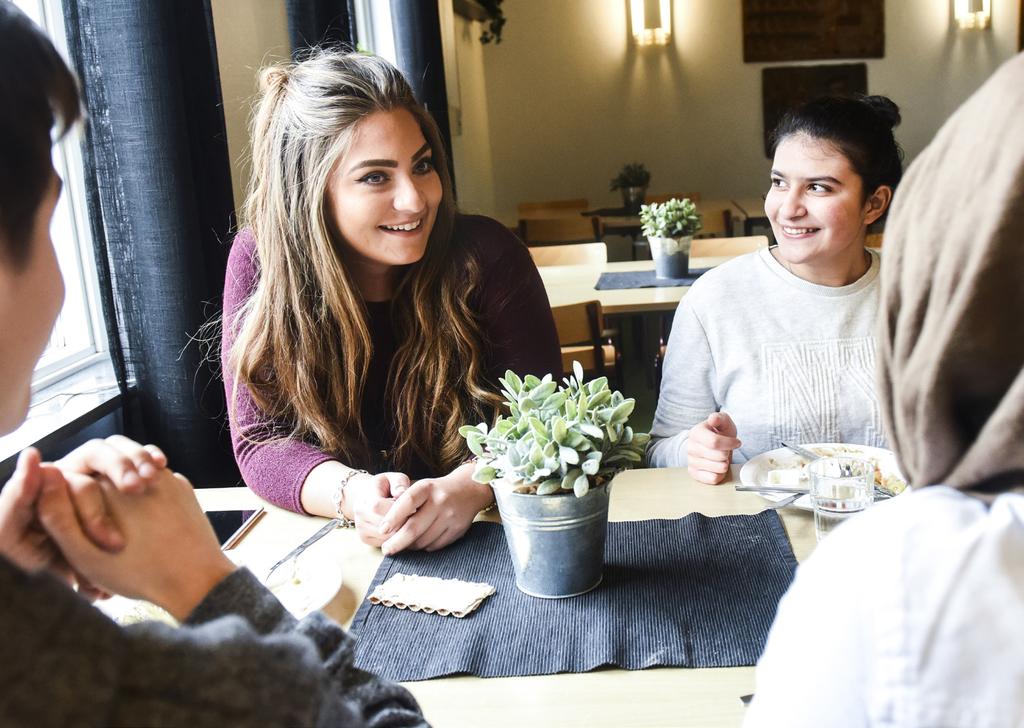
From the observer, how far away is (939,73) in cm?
811

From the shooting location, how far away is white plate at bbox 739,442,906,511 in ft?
4.53

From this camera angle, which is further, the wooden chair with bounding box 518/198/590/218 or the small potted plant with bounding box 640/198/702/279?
the wooden chair with bounding box 518/198/590/218

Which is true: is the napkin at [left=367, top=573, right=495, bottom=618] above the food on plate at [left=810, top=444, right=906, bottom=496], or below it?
below

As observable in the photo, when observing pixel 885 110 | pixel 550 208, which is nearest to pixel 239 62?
pixel 885 110

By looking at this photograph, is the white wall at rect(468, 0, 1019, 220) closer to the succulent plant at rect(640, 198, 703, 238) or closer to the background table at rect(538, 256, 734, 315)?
the background table at rect(538, 256, 734, 315)

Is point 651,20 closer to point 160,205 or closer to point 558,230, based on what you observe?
point 558,230

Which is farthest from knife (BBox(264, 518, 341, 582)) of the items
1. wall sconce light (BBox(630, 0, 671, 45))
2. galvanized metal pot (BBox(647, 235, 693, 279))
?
A: wall sconce light (BBox(630, 0, 671, 45))

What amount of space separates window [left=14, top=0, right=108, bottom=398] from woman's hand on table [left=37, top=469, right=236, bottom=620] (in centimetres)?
138

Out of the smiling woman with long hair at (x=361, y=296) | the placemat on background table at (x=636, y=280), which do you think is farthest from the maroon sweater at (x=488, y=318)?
the placemat on background table at (x=636, y=280)

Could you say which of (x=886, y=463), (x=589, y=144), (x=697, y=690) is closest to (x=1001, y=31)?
(x=589, y=144)

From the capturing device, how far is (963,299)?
20.2 inches

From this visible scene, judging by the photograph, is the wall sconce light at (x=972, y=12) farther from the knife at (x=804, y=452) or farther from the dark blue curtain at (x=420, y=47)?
the knife at (x=804, y=452)

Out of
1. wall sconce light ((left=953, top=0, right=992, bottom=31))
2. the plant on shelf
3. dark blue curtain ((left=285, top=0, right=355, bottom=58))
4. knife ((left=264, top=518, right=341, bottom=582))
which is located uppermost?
the plant on shelf

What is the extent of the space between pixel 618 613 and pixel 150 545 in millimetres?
531
